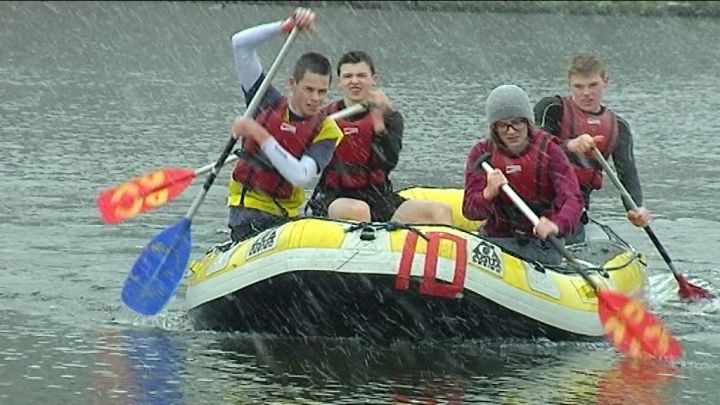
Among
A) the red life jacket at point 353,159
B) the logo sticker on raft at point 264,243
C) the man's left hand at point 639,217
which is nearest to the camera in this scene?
the logo sticker on raft at point 264,243

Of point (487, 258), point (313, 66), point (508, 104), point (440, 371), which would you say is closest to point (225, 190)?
point (313, 66)

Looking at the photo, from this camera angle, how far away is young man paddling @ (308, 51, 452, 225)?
31.9 feet

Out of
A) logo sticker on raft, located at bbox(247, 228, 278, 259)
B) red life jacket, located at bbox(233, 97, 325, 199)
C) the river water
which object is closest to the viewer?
the river water

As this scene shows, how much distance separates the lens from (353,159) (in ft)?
32.7

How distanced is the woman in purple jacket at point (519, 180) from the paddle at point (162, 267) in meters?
1.20

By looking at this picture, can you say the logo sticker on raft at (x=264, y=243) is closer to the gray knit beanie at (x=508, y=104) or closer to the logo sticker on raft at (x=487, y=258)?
the logo sticker on raft at (x=487, y=258)

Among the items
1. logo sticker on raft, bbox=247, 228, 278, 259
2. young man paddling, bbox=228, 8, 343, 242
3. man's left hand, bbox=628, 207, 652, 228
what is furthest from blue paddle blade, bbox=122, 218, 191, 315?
man's left hand, bbox=628, 207, 652, 228

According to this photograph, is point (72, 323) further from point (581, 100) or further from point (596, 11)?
point (596, 11)

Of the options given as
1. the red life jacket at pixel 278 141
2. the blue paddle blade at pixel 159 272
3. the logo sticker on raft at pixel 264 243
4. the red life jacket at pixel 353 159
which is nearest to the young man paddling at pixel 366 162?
the red life jacket at pixel 353 159

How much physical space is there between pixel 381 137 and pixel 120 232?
3.23 metres

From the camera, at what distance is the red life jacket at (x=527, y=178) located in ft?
30.9

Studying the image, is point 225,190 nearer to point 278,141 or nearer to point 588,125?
point 588,125

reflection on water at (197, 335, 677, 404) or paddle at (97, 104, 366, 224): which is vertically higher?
paddle at (97, 104, 366, 224)

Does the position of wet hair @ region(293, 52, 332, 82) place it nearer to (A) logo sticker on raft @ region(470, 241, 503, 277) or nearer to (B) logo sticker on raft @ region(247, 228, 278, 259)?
(B) logo sticker on raft @ region(247, 228, 278, 259)
